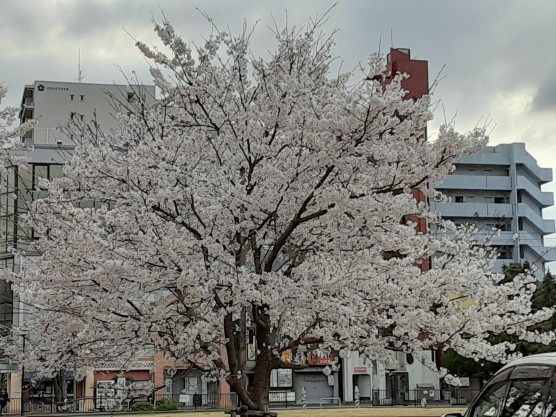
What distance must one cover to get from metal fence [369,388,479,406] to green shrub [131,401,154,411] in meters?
18.9

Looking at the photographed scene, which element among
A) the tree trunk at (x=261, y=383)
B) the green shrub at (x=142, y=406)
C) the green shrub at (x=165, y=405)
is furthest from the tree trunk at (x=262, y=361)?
the green shrub at (x=165, y=405)

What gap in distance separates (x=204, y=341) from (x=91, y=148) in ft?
12.1

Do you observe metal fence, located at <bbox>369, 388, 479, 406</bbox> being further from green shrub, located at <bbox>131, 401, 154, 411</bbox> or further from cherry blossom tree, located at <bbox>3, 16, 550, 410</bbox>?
cherry blossom tree, located at <bbox>3, 16, 550, 410</bbox>

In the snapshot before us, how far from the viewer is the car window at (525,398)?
565cm

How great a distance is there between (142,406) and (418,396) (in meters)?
24.1

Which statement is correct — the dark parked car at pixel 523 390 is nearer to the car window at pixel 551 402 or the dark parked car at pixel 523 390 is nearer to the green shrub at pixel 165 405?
the car window at pixel 551 402

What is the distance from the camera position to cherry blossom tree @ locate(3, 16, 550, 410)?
37.5ft

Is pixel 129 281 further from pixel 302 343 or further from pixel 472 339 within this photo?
pixel 472 339

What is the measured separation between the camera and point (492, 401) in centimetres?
672

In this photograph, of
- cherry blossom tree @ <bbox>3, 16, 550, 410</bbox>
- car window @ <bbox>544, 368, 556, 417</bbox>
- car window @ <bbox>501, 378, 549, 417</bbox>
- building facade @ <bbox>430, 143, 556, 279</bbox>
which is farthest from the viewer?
building facade @ <bbox>430, 143, 556, 279</bbox>

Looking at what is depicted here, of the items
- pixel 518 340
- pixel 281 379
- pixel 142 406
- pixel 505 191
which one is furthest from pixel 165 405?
pixel 505 191

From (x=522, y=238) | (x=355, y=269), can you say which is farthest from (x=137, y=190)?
(x=522, y=238)

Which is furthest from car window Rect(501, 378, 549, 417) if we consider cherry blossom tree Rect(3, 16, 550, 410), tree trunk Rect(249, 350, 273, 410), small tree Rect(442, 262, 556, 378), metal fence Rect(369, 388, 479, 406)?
metal fence Rect(369, 388, 479, 406)

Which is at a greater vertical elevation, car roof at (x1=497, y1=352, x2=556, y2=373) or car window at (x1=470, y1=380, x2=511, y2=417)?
car roof at (x1=497, y1=352, x2=556, y2=373)
